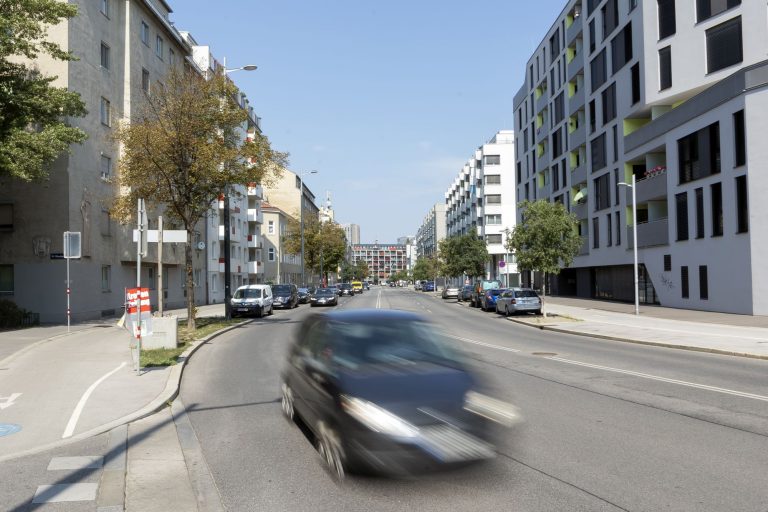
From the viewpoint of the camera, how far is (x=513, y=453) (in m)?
6.48

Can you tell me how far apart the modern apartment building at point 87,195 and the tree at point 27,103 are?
111 inches

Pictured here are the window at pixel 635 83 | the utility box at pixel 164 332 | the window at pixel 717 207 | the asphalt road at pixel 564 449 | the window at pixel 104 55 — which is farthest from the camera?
the window at pixel 635 83

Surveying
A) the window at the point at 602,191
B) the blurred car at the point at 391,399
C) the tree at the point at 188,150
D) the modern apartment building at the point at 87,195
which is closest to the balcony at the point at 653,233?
the window at the point at 602,191

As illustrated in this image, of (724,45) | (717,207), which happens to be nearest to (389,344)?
(717,207)

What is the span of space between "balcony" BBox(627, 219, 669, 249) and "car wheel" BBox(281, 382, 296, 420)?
104ft

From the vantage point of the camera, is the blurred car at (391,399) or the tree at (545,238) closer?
the blurred car at (391,399)

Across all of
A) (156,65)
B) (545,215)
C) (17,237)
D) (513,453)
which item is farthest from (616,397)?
(156,65)

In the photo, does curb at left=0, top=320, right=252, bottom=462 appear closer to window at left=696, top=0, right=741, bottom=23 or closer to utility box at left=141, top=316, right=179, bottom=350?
utility box at left=141, top=316, right=179, bottom=350

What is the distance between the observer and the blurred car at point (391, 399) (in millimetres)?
5301

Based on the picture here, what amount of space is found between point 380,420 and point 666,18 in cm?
3729

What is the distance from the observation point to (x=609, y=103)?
4416 centimetres

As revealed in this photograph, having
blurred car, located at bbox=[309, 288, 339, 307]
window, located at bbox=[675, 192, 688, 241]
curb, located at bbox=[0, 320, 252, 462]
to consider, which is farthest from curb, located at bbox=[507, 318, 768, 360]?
blurred car, located at bbox=[309, 288, 339, 307]

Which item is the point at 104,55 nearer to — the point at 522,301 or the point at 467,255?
the point at 522,301

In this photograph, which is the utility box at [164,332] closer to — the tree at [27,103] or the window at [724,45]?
the tree at [27,103]
